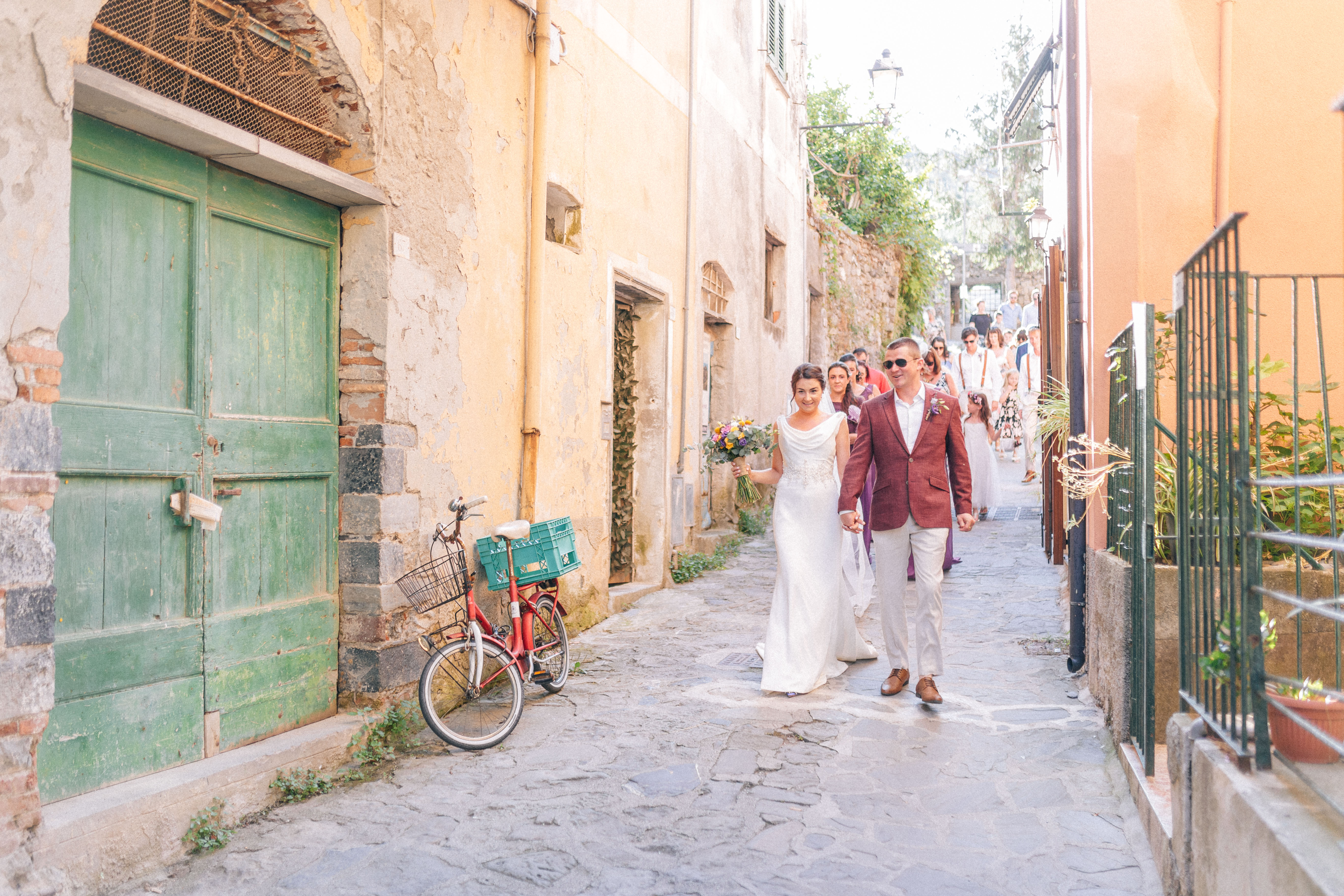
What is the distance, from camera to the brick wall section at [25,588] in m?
3.11

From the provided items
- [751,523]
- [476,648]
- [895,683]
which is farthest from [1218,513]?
[751,523]

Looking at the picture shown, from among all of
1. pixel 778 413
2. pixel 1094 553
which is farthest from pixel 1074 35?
pixel 778 413

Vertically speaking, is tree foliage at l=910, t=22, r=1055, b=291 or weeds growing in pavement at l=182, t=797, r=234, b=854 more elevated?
tree foliage at l=910, t=22, r=1055, b=291

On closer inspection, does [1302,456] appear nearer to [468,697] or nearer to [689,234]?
[468,697]

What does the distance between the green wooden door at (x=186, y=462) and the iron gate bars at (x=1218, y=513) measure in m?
3.58

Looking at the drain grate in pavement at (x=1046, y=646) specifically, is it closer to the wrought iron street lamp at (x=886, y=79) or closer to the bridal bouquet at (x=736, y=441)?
the bridal bouquet at (x=736, y=441)

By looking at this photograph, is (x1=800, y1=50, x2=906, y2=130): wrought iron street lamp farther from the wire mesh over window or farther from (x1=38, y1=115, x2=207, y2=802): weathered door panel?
(x1=38, y1=115, x2=207, y2=802): weathered door panel

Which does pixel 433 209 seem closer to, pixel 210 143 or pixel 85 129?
pixel 210 143

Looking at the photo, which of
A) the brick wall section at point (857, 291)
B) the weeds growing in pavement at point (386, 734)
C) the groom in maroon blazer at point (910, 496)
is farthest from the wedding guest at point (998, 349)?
the weeds growing in pavement at point (386, 734)

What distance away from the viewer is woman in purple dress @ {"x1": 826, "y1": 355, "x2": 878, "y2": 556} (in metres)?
7.75

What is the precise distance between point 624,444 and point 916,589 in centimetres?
397

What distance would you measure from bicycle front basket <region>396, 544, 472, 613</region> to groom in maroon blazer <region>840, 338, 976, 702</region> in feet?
6.67

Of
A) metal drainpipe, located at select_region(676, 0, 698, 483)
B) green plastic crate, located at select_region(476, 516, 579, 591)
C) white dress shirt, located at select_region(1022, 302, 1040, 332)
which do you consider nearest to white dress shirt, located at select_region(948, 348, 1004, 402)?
white dress shirt, located at select_region(1022, 302, 1040, 332)

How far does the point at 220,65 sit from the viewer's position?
445 centimetres
